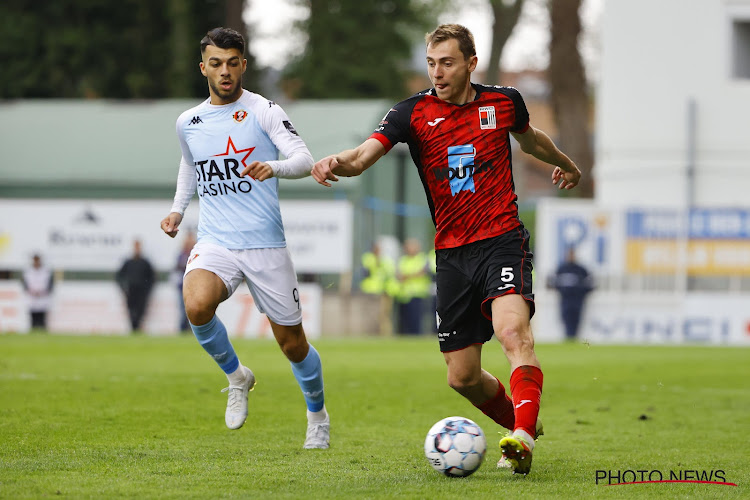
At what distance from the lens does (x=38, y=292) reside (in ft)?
78.1

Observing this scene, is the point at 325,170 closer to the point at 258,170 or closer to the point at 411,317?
the point at 258,170

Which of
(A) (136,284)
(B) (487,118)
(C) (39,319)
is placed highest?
(B) (487,118)

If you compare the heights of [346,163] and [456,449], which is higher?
[346,163]

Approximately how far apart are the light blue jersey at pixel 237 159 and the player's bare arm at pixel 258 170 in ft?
2.16

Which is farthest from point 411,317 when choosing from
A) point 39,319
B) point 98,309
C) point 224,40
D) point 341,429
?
point 224,40

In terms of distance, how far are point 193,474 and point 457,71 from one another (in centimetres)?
258

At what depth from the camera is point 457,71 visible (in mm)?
6738

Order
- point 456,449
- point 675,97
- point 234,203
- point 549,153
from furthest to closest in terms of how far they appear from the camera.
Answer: point 675,97, point 234,203, point 549,153, point 456,449

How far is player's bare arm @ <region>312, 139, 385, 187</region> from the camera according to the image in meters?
6.22

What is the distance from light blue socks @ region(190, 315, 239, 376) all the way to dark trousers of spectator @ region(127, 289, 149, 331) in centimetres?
1601

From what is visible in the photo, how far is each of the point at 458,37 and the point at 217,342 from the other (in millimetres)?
2467

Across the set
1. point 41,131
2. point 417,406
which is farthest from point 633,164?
point 417,406

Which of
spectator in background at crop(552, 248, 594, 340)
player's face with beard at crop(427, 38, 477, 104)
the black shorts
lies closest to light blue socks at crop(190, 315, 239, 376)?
the black shorts

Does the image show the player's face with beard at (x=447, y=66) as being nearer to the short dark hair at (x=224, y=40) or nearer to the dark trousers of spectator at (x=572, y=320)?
the short dark hair at (x=224, y=40)
